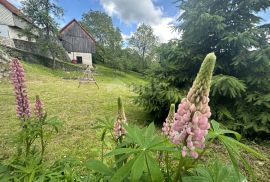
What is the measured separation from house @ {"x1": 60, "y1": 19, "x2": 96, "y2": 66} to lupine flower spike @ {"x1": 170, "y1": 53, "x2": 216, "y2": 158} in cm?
3969

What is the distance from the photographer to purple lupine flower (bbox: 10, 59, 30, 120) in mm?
2832

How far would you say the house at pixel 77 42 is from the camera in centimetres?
3857

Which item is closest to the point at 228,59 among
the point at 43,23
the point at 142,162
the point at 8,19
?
the point at 142,162

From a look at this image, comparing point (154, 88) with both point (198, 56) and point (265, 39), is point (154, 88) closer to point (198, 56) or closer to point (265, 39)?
point (198, 56)

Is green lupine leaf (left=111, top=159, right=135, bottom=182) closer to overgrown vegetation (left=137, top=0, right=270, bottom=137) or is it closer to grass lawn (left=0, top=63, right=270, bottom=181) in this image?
grass lawn (left=0, top=63, right=270, bottom=181)

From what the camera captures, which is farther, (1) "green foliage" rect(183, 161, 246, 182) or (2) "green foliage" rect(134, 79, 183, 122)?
(2) "green foliage" rect(134, 79, 183, 122)

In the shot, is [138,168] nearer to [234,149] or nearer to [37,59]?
[234,149]

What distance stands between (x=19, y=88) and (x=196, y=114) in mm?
2453

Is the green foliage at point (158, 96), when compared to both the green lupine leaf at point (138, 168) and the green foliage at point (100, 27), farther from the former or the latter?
the green foliage at point (100, 27)

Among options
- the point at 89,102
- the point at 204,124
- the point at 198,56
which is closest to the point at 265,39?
the point at 198,56

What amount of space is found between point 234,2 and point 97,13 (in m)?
48.0

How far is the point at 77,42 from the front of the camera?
39531 millimetres

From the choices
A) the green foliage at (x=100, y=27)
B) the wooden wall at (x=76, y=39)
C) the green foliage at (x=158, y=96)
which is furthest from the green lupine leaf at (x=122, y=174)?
the green foliage at (x=100, y=27)

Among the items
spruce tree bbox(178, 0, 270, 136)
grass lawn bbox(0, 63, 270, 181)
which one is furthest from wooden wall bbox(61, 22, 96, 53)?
spruce tree bbox(178, 0, 270, 136)
